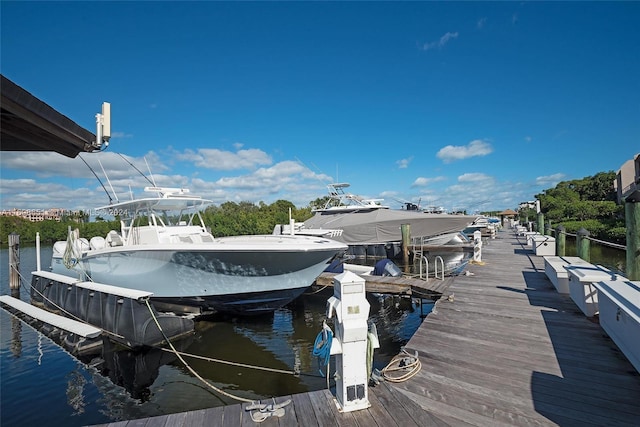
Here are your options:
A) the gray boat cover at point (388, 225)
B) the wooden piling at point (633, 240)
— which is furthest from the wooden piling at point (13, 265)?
the wooden piling at point (633, 240)

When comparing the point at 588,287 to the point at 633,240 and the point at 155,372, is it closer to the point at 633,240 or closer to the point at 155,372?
the point at 633,240

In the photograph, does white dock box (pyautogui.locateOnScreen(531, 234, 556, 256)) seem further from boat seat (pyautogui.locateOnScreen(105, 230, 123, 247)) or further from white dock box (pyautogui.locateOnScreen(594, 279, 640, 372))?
boat seat (pyautogui.locateOnScreen(105, 230, 123, 247))

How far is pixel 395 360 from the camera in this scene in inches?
161

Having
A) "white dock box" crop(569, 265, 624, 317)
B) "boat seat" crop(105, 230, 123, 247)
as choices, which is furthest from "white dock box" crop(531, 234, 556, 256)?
"boat seat" crop(105, 230, 123, 247)

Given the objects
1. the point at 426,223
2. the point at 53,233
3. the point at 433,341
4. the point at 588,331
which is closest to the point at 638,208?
the point at 588,331

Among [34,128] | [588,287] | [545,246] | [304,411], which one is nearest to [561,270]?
[588,287]

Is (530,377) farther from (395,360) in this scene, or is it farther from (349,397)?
(349,397)

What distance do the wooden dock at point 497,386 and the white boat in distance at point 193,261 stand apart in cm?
445

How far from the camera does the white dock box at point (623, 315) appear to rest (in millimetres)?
3432

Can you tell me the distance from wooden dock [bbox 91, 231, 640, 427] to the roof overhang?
9.14 feet

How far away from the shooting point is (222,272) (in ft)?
28.2

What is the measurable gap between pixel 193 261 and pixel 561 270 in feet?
28.9

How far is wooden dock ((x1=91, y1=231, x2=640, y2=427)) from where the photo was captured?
2.92 meters

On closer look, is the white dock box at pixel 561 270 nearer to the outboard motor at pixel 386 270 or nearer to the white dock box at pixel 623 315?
the white dock box at pixel 623 315
